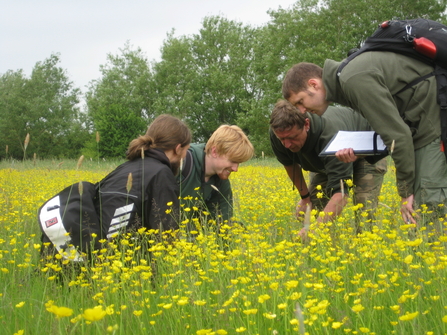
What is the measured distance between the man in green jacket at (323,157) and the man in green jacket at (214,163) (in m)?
0.35

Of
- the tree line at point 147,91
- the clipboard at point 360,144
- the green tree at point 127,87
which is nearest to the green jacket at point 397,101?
the clipboard at point 360,144

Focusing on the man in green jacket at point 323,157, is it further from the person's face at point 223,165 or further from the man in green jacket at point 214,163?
the person's face at point 223,165

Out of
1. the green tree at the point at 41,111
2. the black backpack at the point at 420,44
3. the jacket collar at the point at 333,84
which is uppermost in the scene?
the black backpack at the point at 420,44

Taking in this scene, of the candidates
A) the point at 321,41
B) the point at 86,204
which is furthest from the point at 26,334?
the point at 321,41

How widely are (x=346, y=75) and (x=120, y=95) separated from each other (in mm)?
50804

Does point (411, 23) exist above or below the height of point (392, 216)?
above

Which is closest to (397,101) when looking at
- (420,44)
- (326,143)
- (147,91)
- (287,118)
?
(420,44)

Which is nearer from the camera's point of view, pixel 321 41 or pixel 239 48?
pixel 321 41

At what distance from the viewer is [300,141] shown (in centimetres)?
441

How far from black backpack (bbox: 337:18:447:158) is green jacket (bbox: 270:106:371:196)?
4.12 feet

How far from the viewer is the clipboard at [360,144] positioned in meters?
3.36

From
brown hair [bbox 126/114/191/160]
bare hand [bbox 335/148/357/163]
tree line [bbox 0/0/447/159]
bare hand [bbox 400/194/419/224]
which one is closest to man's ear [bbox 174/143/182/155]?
brown hair [bbox 126/114/191/160]

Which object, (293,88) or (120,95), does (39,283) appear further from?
(120,95)

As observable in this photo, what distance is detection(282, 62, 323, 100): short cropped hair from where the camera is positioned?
3.53 meters
